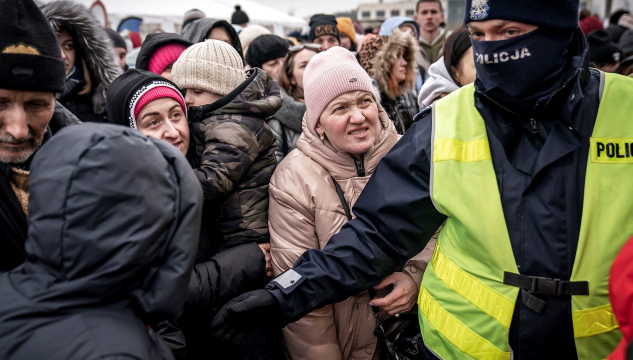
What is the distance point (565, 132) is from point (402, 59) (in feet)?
9.85

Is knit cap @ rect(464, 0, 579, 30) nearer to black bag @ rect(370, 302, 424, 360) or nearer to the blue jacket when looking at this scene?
the blue jacket

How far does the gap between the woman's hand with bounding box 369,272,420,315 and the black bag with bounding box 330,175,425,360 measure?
12cm

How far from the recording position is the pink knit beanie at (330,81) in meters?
2.17

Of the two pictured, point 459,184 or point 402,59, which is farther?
point 402,59

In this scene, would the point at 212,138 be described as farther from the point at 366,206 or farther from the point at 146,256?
the point at 146,256

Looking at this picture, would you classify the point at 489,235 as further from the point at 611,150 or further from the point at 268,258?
the point at 268,258

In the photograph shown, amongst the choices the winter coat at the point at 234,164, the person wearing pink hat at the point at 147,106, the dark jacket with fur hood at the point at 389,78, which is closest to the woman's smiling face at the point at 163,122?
the person wearing pink hat at the point at 147,106

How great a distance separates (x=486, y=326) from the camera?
1473mm

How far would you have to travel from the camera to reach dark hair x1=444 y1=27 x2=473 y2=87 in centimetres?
255

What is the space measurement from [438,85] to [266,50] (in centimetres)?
217

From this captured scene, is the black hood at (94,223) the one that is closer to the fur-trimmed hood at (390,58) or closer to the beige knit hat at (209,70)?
the beige knit hat at (209,70)

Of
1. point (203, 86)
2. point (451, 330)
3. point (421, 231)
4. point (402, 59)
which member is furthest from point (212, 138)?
point (402, 59)

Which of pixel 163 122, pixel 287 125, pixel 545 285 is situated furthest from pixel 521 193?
pixel 287 125

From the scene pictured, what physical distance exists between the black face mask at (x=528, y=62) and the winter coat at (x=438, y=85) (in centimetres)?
99
